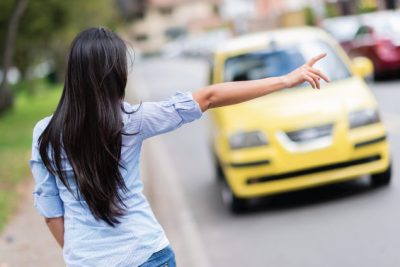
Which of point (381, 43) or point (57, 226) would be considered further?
point (381, 43)

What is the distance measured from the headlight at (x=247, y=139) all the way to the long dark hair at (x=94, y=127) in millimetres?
5002

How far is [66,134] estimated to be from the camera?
2.81 metres

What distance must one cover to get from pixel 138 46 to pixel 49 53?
76972mm

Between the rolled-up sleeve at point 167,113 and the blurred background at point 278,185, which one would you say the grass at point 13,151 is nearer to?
the blurred background at point 278,185

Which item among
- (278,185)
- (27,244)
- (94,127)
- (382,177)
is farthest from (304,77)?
(382,177)

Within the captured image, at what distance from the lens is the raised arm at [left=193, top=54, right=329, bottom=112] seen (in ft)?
9.80

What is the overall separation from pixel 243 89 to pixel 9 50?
751 inches

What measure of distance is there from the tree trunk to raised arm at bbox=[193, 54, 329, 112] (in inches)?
678

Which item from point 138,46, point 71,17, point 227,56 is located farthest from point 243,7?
point 138,46

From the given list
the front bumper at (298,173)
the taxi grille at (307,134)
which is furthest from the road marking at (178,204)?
the taxi grille at (307,134)

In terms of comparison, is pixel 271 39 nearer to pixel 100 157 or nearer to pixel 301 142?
pixel 301 142

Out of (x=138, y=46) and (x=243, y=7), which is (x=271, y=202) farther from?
(x=138, y=46)

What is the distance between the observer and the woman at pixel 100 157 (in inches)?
110

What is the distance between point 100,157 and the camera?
2811 millimetres
